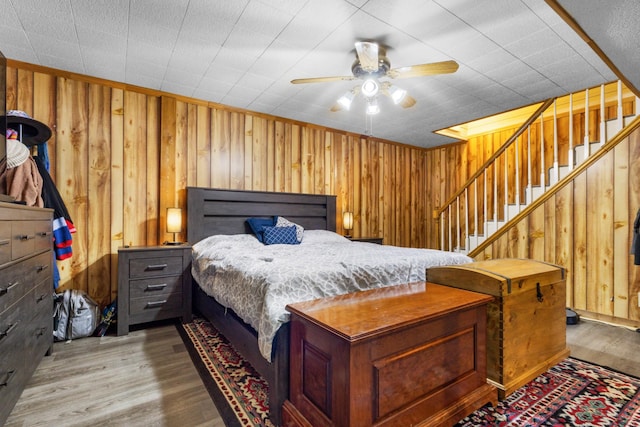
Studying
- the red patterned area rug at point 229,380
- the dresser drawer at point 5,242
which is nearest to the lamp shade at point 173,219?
the red patterned area rug at point 229,380

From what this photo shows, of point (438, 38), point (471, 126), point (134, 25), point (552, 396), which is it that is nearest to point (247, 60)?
point (134, 25)

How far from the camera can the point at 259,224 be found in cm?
372

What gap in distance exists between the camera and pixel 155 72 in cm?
294

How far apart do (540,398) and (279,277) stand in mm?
1674

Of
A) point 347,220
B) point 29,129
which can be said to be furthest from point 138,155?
point 347,220

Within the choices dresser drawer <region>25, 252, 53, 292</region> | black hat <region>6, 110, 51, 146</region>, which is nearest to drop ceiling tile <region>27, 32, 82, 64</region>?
black hat <region>6, 110, 51, 146</region>

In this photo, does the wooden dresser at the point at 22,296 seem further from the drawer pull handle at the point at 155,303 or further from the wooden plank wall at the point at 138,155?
the wooden plank wall at the point at 138,155

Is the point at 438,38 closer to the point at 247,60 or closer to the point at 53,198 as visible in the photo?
the point at 247,60

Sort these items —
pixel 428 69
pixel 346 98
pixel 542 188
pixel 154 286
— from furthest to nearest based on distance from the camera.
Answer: pixel 542 188 → pixel 154 286 → pixel 346 98 → pixel 428 69

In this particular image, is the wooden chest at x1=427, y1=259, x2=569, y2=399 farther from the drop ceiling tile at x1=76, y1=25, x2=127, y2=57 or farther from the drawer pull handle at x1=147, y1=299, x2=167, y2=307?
the drop ceiling tile at x1=76, y1=25, x2=127, y2=57

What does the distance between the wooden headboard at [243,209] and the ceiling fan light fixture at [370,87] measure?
1.97m

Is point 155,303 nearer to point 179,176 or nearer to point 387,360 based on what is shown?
point 179,176

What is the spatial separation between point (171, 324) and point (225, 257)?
1.15 meters

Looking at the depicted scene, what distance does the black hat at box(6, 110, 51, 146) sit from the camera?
241cm
